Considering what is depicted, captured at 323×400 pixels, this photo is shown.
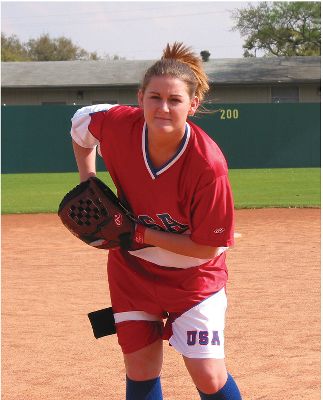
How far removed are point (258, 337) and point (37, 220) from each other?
764 cm

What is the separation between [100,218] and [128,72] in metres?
33.1

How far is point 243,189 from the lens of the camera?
17.1 metres

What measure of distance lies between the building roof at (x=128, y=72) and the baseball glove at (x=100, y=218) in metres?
30.0

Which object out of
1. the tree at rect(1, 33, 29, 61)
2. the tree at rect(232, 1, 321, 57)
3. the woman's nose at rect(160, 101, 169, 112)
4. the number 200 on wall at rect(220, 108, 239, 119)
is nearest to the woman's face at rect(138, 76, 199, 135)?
the woman's nose at rect(160, 101, 169, 112)

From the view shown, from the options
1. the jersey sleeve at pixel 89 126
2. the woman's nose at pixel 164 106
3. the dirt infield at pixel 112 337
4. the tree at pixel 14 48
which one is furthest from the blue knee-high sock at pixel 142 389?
the tree at pixel 14 48

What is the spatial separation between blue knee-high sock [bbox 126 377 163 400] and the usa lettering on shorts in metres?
0.31

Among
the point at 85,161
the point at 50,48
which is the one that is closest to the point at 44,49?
the point at 50,48

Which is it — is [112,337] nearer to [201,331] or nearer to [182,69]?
[201,331]

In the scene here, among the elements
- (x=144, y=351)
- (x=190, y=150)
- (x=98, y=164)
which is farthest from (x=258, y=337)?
(x=98, y=164)

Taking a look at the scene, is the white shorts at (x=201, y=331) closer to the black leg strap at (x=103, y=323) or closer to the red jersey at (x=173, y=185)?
the red jersey at (x=173, y=185)

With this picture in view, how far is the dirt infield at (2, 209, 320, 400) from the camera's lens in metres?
4.68

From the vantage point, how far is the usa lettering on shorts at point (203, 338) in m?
3.43

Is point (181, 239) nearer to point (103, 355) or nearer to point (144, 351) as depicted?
point (144, 351)

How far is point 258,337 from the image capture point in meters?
5.64
